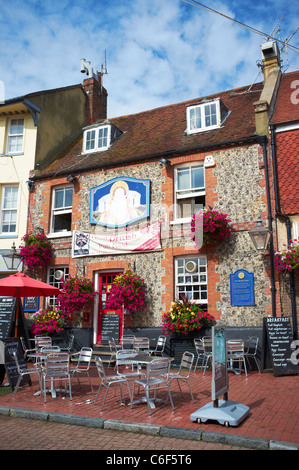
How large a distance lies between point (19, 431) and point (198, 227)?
23.9 ft

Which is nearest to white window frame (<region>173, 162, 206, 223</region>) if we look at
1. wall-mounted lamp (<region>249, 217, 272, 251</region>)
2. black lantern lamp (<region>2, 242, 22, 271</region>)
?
wall-mounted lamp (<region>249, 217, 272, 251</region>)

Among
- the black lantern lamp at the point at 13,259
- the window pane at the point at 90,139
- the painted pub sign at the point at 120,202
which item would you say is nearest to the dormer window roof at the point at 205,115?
the painted pub sign at the point at 120,202

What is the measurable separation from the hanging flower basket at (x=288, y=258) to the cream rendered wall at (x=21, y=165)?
9.66 metres

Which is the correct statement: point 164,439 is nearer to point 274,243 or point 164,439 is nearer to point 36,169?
point 274,243

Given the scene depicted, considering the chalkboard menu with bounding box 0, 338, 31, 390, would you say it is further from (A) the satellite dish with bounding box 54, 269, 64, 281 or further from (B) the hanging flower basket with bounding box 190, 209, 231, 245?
(B) the hanging flower basket with bounding box 190, 209, 231, 245

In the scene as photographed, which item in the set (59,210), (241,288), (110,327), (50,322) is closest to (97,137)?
(59,210)

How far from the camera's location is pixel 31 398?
7.78 meters

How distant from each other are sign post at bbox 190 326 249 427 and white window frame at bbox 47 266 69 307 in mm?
8610

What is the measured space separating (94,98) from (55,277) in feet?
31.9

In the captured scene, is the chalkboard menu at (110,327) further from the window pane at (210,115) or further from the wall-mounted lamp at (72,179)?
the window pane at (210,115)

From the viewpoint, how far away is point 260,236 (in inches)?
404

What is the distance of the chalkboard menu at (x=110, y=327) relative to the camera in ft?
41.8
